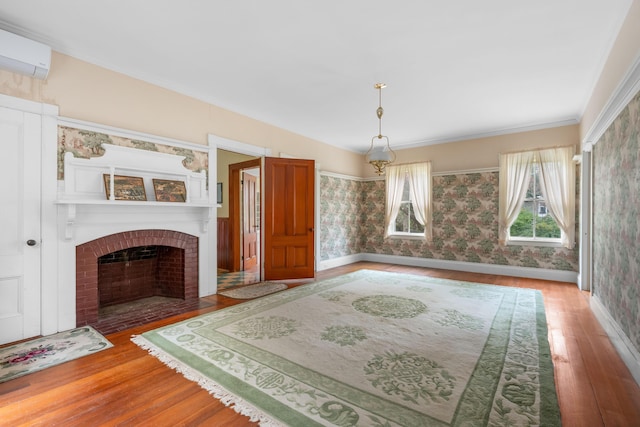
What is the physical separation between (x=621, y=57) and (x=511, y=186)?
3.47 m

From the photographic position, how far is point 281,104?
4.67 metres

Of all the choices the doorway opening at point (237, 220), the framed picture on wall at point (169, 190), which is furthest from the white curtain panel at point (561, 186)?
the framed picture on wall at point (169, 190)

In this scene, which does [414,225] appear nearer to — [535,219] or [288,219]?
[535,219]

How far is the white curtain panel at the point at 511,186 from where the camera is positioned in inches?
224

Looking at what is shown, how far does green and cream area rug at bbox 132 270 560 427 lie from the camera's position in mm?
1847

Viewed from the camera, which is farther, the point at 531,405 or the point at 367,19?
the point at 367,19

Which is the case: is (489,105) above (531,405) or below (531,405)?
above

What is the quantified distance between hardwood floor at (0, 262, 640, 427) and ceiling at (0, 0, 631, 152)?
291cm

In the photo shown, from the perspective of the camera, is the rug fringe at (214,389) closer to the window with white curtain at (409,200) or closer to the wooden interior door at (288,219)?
the wooden interior door at (288,219)

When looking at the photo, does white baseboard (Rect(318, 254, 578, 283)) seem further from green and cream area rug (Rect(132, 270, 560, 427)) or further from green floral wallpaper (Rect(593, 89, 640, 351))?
green floral wallpaper (Rect(593, 89, 640, 351))

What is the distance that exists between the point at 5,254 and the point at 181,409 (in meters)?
2.40

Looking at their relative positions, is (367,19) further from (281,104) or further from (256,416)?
(256,416)

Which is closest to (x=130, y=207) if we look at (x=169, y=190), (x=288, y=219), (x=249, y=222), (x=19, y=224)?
(x=169, y=190)

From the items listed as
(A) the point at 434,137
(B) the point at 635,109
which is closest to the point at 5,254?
(B) the point at 635,109
